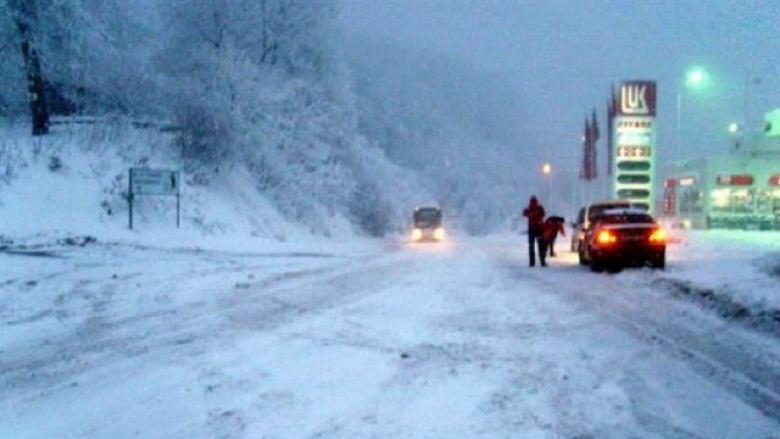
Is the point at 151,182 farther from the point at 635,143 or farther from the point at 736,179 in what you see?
the point at 736,179

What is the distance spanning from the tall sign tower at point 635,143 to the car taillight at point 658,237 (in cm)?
2035

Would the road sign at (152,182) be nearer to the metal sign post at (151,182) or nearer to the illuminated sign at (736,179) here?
the metal sign post at (151,182)

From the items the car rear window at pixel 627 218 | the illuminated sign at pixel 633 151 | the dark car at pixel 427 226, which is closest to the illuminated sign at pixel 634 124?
the illuminated sign at pixel 633 151

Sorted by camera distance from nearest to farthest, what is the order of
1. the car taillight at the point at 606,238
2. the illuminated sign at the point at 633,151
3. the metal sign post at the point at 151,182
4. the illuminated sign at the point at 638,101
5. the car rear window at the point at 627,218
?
the car taillight at the point at 606,238 < the car rear window at the point at 627,218 < the metal sign post at the point at 151,182 < the illuminated sign at the point at 638,101 < the illuminated sign at the point at 633,151

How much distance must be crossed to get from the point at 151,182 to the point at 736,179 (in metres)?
47.3

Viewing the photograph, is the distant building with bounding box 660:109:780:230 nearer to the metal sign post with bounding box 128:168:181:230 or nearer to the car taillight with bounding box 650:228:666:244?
the car taillight with bounding box 650:228:666:244

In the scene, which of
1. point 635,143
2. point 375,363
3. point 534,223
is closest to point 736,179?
point 635,143

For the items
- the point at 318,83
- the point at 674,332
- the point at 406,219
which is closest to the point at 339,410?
the point at 674,332

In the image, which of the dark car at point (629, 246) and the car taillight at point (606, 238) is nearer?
the dark car at point (629, 246)

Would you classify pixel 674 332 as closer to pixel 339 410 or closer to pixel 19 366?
pixel 339 410

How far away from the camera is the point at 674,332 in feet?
37.0

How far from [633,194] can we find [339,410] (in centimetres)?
3794

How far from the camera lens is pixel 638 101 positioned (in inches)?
1644

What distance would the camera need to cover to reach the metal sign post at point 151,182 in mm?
28984
